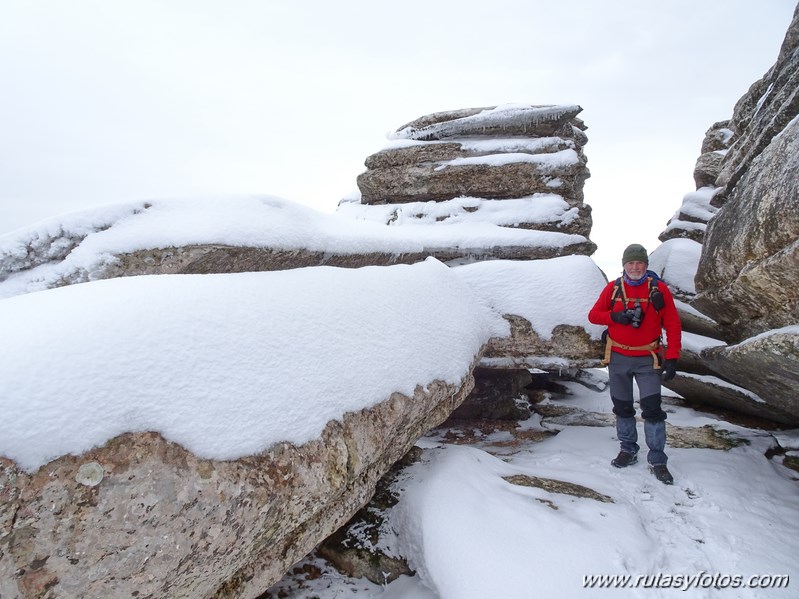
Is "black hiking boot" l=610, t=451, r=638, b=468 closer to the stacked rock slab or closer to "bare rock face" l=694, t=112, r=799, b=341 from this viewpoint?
"bare rock face" l=694, t=112, r=799, b=341

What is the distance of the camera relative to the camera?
20.3ft

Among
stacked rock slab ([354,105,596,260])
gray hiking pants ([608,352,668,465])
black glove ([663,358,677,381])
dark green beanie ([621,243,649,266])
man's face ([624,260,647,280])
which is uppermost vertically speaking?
stacked rock slab ([354,105,596,260])

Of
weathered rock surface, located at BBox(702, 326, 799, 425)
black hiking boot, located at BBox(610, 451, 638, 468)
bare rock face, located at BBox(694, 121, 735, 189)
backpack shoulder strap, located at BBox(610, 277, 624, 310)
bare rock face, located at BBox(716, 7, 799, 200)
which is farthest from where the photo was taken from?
bare rock face, located at BBox(694, 121, 735, 189)

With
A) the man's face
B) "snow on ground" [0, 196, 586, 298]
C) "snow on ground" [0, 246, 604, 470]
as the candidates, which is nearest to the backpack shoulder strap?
the man's face

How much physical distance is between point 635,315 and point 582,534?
322 cm

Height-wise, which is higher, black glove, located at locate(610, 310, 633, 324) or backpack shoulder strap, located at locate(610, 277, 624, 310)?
backpack shoulder strap, located at locate(610, 277, 624, 310)

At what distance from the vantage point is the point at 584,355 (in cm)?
722

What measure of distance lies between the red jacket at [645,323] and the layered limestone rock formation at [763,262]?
0.92 meters

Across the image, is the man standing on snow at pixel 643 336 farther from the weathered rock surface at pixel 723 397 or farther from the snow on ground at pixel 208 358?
the weathered rock surface at pixel 723 397

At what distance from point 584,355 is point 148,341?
651cm

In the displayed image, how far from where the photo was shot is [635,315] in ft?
20.3

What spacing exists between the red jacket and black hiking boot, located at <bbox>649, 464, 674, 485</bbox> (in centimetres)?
157

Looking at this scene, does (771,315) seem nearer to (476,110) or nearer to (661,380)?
(661,380)

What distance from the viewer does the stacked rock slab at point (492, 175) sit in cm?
1127
